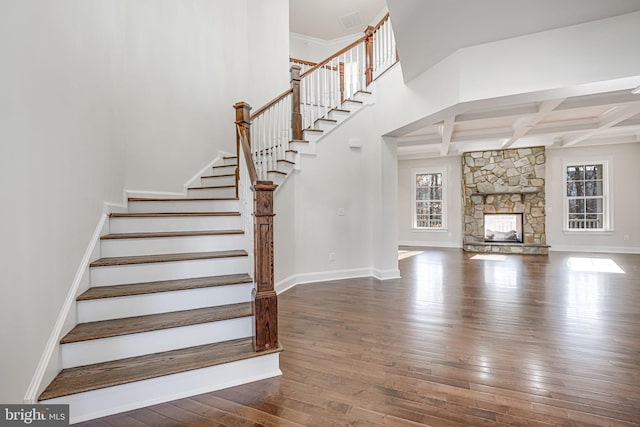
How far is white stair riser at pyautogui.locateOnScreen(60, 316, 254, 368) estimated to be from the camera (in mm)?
1786

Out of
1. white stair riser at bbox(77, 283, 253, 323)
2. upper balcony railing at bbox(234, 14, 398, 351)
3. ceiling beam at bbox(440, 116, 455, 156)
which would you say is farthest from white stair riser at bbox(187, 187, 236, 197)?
ceiling beam at bbox(440, 116, 455, 156)

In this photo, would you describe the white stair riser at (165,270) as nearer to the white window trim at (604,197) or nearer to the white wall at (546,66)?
the white wall at (546,66)

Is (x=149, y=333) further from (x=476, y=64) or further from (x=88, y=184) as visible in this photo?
(x=476, y=64)

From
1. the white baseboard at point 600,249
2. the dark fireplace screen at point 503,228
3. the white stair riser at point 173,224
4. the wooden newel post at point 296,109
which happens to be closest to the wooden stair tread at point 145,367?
the white stair riser at point 173,224

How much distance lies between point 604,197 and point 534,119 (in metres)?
4.78

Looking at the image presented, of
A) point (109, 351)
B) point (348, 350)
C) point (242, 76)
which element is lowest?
point (348, 350)

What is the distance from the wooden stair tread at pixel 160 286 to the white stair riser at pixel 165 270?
1.6 inches

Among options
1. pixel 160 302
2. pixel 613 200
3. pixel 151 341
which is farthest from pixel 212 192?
pixel 613 200

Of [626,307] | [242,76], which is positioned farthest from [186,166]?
[626,307]

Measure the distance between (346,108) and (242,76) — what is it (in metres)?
1.91

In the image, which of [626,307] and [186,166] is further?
[186,166]

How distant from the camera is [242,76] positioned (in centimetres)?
520

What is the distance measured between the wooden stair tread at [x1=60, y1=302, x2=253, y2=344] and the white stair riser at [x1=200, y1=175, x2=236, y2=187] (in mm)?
2255

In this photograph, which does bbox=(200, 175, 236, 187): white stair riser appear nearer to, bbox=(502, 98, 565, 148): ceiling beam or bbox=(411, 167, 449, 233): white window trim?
bbox=(502, 98, 565, 148): ceiling beam
